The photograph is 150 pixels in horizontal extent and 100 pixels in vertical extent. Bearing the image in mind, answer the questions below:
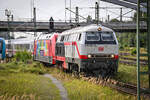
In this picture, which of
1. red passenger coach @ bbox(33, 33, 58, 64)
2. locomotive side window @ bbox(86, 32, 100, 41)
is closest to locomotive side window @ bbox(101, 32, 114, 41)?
locomotive side window @ bbox(86, 32, 100, 41)

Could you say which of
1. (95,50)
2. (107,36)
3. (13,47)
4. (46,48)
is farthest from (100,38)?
(13,47)

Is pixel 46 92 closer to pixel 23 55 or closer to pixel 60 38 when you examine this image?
pixel 60 38

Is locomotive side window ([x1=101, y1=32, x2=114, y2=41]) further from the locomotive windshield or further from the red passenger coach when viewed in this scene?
the red passenger coach

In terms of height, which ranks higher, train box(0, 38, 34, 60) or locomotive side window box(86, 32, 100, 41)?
locomotive side window box(86, 32, 100, 41)

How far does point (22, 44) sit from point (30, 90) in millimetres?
33953

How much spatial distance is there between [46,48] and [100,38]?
9789 mm

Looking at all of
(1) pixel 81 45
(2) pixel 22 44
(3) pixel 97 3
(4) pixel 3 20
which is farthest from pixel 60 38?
(4) pixel 3 20

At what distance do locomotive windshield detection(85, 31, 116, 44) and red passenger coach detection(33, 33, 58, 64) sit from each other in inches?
265

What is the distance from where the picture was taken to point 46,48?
2481 centimetres

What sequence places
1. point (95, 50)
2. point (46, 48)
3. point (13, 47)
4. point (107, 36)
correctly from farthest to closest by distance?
point (13, 47)
point (46, 48)
point (107, 36)
point (95, 50)

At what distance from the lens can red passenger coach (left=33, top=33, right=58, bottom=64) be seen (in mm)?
22625

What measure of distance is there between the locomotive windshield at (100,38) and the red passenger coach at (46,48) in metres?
6.73

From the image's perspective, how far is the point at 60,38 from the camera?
20781 millimetres

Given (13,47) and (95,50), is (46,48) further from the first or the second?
(13,47)
